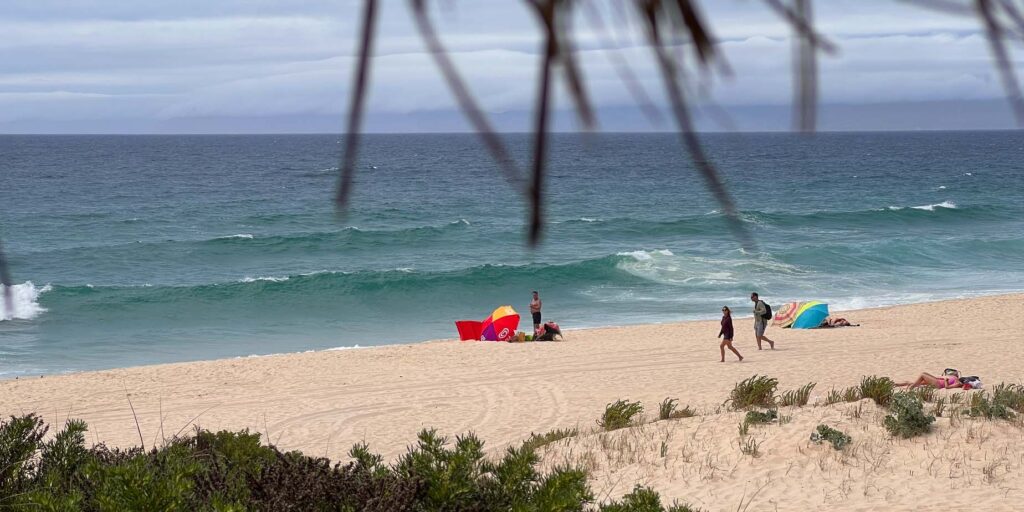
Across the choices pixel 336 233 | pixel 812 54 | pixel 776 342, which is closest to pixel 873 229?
pixel 336 233

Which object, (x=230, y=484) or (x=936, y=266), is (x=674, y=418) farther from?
(x=936, y=266)

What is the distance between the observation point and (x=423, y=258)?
3891cm

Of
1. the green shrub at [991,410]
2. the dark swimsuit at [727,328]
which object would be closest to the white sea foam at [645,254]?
the dark swimsuit at [727,328]

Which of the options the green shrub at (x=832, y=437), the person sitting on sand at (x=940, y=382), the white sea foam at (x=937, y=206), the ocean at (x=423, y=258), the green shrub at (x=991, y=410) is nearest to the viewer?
the green shrub at (x=832, y=437)

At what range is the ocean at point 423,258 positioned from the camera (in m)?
27.7

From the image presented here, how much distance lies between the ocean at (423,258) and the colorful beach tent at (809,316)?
6.65 feet

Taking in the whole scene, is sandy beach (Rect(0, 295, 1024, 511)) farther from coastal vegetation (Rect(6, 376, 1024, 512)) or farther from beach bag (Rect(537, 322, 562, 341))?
beach bag (Rect(537, 322, 562, 341))

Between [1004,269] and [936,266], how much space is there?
86.8 inches

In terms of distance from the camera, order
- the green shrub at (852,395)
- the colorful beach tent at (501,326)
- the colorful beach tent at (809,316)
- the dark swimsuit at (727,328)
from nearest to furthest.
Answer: the green shrub at (852,395)
the dark swimsuit at (727,328)
the colorful beach tent at (501,326)
the colorful beach tent at (809,316)

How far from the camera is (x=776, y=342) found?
20.6 meters

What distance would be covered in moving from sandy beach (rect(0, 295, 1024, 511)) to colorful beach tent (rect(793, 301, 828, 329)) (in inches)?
23.0

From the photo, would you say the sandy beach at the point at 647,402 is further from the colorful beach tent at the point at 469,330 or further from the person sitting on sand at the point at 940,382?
the person sitting on sand at the point at 940,382

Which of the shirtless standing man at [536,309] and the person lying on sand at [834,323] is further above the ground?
the shirtless standing man at [536,309]

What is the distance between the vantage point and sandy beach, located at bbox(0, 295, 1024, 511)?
9.13 m
